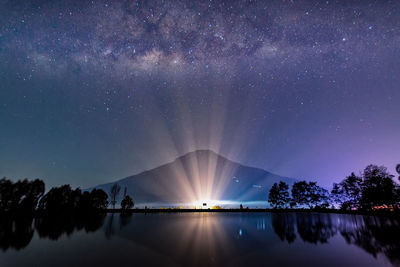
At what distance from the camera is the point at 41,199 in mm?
63219

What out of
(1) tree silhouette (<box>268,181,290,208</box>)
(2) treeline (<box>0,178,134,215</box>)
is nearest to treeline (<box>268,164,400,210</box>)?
(1) tree silhouette (<box>268,181,290,208</box>)

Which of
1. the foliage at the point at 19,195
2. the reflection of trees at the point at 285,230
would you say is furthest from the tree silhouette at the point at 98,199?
the reflection of trees at the point at 285,230

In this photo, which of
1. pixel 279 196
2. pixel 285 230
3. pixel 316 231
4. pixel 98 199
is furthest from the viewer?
pixel 279 196

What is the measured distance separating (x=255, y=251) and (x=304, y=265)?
3.26 m

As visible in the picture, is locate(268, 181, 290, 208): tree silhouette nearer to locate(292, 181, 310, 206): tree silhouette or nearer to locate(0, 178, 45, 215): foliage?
locate(292, 181, 310, 206): tree silhouette

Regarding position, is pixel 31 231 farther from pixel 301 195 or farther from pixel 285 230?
pixel 301 195

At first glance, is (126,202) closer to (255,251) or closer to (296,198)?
(296,198)

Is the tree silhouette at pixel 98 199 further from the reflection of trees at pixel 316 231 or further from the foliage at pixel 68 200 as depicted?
the reflection of trees at pixel 316 231

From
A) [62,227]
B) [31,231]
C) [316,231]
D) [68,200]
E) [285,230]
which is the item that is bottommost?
[31,231]

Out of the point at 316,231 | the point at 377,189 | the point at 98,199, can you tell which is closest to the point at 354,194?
the point at 377,189

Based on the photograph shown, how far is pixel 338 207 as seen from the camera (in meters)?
70.8

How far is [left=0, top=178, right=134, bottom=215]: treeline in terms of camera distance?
59.0 metres

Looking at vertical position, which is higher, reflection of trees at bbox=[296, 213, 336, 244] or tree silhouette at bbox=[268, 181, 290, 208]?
tree silhouette at bbox=[268, 181, 290, 208]

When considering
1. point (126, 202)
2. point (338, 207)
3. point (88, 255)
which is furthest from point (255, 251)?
point (338, 207)
